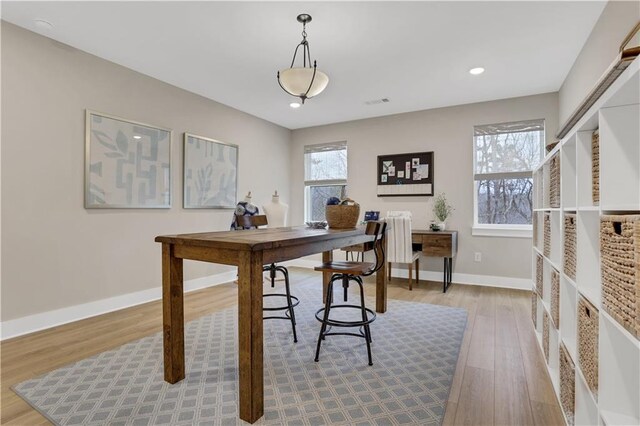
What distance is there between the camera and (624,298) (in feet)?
3.08

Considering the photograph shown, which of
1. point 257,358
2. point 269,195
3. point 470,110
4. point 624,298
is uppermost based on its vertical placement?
point 470,110

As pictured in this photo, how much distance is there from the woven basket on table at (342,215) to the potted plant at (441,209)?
2.29m

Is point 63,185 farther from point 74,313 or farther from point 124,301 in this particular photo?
point 124,301

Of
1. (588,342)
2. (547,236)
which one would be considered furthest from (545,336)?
(588,342)

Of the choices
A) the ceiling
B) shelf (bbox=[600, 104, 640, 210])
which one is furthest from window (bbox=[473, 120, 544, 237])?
shelf (bbox=[600, 104, 640, 210])

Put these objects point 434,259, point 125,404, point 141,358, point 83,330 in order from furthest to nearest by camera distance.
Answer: point 434,259 < point 83,330 < point 141,358 < point 125,404

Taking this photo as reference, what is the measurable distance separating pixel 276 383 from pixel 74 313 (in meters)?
2.24

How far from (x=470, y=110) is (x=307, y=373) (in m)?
4.04

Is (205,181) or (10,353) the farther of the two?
(205,181)

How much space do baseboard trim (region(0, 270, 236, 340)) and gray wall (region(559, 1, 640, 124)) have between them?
4.47 metres

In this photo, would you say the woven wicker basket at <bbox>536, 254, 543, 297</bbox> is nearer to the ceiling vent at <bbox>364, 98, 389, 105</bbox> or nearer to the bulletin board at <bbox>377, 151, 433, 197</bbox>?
the bulletin board at <bbox>377, 151, 433, 197</bbox>

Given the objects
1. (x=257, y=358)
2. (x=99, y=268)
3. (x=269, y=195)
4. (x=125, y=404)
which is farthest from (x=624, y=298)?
(x=269, y=195)

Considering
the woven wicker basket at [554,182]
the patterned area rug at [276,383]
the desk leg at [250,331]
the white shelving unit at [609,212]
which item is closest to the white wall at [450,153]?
the patterned area rug at [276,383]

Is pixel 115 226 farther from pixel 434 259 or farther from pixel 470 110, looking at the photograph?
pixel 470 110
